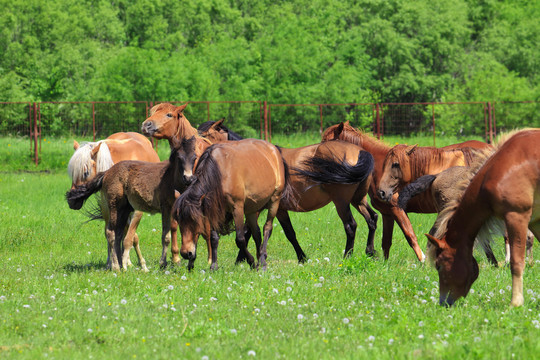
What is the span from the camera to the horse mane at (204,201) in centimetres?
891

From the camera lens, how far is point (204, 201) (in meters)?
9.16

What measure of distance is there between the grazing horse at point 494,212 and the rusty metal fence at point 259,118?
60.6 ft

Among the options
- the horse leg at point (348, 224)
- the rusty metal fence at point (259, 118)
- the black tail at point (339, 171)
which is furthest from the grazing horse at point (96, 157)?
the rusty metal fence at point (259, 118)

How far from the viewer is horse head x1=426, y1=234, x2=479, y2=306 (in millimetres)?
7082

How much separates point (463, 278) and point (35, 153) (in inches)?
879

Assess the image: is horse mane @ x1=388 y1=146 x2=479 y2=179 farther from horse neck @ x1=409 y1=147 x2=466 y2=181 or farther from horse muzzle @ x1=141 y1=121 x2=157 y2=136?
horse muzzle @ x1=141 y1=121 x2=157 y2=136

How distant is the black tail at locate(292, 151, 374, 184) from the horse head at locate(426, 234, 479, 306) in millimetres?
3827

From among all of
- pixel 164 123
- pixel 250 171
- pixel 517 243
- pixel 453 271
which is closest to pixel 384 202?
pixel 250 171

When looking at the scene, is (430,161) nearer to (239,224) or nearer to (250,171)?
(250,171)

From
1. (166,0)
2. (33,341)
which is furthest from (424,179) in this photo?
(166,0)

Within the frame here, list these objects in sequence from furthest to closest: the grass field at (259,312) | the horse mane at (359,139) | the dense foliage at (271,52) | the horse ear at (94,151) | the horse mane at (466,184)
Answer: the dense foliage at (271,52) → the horse mane at (359,139) → the horse ear at (94,151) → the horse mane at (466,184) → the grass field at (259,312)

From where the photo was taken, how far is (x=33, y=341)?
5.83m

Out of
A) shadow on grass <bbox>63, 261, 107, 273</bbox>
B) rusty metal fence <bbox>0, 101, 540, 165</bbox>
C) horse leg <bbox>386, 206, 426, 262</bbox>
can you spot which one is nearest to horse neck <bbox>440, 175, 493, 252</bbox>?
horse leg <bbox>386, 206, 426, 262</bbox>

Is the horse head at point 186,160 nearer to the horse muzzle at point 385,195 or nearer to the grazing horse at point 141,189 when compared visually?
Result: the grazing horse at point 141,189
